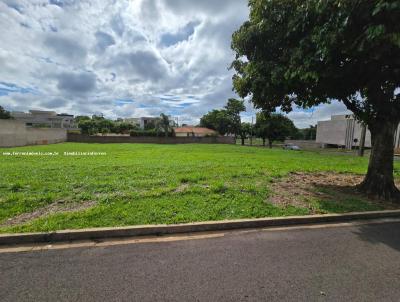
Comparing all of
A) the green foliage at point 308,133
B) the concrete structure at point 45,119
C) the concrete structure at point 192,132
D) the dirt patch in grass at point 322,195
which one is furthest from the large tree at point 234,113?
the concrete structure at point 45,119

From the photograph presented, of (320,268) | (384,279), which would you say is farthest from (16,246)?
(384,279)

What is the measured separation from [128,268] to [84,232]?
1.29 meters

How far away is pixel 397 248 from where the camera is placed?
3461 mm

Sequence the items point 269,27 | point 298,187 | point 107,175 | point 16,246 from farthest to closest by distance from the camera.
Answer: point 107,175
point 298,187
point 269,27
point 16,246

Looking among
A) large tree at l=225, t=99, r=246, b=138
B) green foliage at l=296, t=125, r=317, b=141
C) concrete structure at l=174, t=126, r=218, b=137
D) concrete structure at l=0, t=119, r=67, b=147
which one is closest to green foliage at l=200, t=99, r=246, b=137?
large tree at l=225, t=99, r=246, b=138

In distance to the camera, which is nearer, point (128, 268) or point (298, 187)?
point (128, 268)

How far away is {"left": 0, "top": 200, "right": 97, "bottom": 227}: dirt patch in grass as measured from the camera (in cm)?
401

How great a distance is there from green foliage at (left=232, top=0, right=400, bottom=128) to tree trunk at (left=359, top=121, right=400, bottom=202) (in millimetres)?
264

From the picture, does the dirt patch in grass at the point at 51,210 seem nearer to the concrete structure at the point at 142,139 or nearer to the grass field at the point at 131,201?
the grass field at the point at 131,201

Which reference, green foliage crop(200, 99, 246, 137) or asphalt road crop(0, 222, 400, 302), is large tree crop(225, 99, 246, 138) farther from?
asphalt road crop(0, 222, 400, 302)

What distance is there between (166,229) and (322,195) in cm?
447

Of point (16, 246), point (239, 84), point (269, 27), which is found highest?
point (269, 27)

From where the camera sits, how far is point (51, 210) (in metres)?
4.58

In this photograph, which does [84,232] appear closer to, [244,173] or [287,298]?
[287,298]
